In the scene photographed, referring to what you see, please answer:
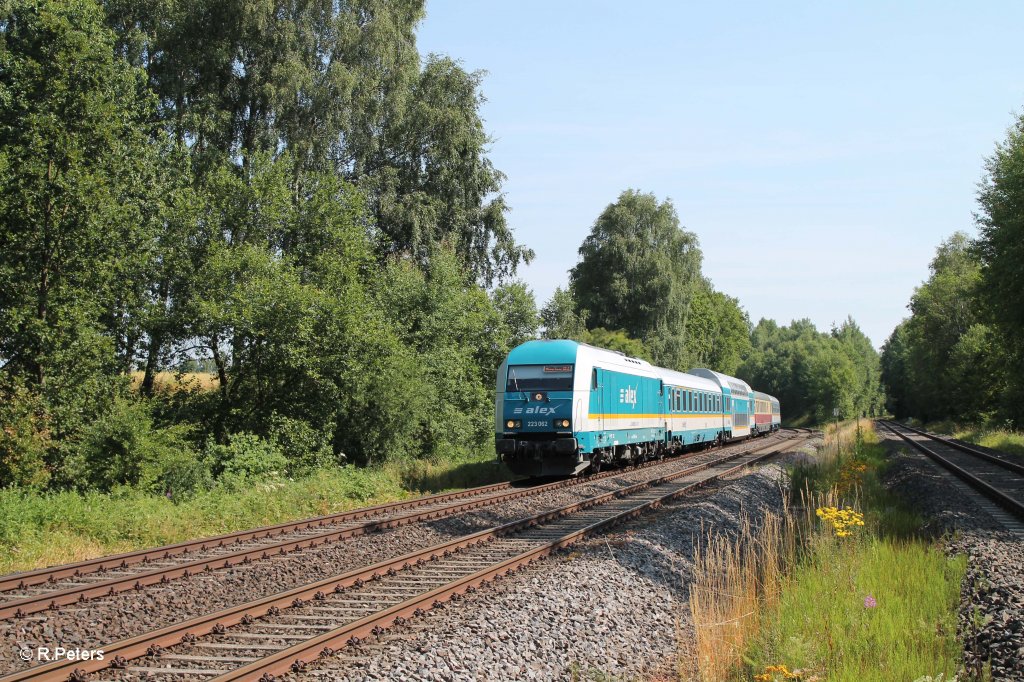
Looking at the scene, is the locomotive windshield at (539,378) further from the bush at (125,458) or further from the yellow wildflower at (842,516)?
the yellow wildflower at (842,516)

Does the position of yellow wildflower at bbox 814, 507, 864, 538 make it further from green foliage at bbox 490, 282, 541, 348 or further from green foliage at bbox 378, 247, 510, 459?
green foliage at bbox 490, 282, 541, 348

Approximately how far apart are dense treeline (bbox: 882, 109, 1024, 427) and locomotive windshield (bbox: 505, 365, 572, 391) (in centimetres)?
1815

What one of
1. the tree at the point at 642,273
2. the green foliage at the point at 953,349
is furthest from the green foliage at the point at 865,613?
the tree at the point at 642,273

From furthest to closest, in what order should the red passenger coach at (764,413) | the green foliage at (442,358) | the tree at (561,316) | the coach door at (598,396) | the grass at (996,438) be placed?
the red passenger coach at (764,413) < the tree at (561,316) < the grass at (996,438) < the green foliage at (442,358) < the coach door at (598,396)

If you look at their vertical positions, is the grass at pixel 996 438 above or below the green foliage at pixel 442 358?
below

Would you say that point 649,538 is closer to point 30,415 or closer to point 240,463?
point 240,463

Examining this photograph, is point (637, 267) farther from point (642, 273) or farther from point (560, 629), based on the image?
point (560, 629)

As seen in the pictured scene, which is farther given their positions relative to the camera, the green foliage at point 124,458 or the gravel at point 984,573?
the green foliage at point 124,458

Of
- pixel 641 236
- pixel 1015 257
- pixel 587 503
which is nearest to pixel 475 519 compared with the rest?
pixel 587 503

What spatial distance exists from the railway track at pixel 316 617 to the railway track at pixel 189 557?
1930 mm

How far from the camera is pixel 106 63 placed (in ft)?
55.4

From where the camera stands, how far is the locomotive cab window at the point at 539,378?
19375 millimetres

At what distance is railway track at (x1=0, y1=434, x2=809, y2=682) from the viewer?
6.08 m

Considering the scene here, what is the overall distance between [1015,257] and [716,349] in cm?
6480
